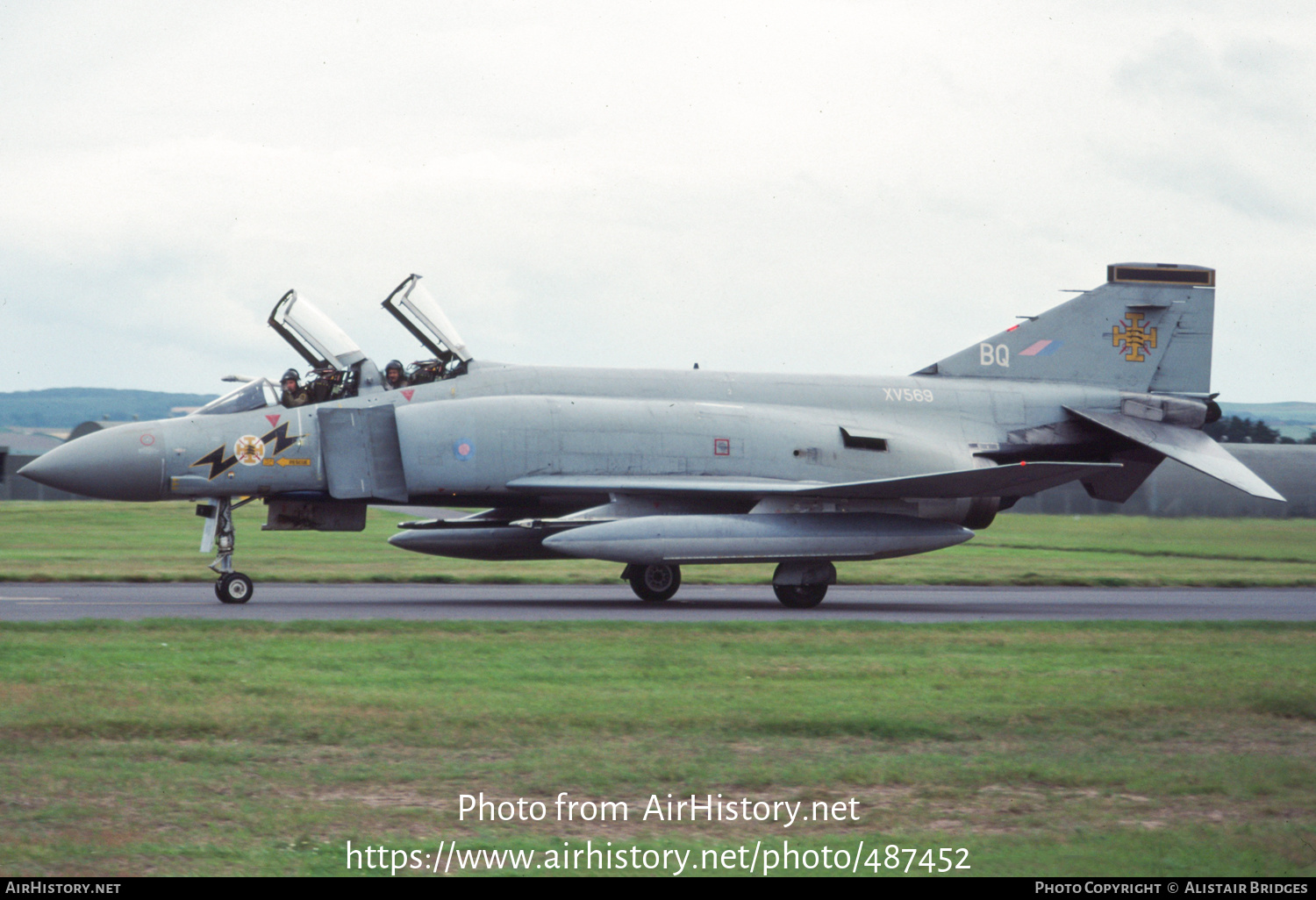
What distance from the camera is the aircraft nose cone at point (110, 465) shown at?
1529 cm

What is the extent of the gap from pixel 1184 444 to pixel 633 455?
8453 millimetres

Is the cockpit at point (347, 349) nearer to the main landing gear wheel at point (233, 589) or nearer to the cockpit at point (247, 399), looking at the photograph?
the cockpit at point (247, 399)

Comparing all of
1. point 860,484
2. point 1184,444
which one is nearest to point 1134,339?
point 1184,444

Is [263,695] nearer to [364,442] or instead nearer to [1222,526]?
[364,442]

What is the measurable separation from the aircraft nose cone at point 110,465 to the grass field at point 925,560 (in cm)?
442

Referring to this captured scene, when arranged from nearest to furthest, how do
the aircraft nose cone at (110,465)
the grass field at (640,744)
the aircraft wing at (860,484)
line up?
the grass field at (640,744) → the aircraft nose cone at (110,465) → the aircraft wing at (860,484)

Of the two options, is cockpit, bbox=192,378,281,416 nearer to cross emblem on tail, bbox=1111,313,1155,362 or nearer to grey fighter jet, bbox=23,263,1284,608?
grey fighter jet, bbox=23,263,1284,608

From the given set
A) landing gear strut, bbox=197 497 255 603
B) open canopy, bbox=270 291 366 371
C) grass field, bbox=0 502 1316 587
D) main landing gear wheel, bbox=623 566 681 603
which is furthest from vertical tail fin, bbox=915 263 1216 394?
landing gear strut, bbox=197 497 255 603

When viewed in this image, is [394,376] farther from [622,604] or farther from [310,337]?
[622,604]

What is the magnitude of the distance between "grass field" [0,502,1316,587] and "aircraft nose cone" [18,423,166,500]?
4.42m

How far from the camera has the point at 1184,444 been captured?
62.4 feet

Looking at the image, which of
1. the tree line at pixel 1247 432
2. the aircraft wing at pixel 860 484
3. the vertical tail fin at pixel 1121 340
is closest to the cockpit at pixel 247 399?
the aircraft wing at pixel 860 484

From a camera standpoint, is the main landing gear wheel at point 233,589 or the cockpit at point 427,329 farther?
the cockpit at point 427,329
